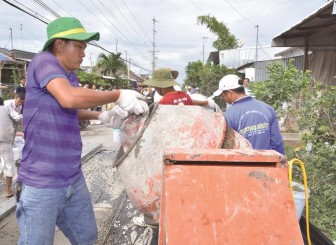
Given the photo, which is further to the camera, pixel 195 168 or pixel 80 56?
pixel 80 56

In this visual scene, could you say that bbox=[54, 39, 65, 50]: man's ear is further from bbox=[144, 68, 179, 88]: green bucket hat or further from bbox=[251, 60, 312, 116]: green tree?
bbox=[251, 60, 312, 116]: green tree

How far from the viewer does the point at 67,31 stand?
6.46 feet

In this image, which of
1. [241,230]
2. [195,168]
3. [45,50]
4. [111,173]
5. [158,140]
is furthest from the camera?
[111,173]

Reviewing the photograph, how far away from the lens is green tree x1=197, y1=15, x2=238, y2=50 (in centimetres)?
2478

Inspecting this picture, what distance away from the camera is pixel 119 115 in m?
2.15

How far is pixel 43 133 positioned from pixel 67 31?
609mm

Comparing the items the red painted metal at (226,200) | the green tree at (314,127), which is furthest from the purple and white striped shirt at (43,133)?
the green tree at (314,127)

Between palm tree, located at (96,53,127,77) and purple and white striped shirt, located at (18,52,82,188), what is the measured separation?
3855 centimetres

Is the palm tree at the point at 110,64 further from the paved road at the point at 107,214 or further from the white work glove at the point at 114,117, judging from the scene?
the white work glove at the point at 114,117

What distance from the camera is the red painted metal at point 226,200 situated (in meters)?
1.47

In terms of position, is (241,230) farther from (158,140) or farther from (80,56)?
(80,56)

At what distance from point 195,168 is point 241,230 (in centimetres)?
34

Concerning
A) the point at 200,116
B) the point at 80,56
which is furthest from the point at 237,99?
the point at 80,56

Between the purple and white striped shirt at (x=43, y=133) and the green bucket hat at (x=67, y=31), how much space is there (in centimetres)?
12
